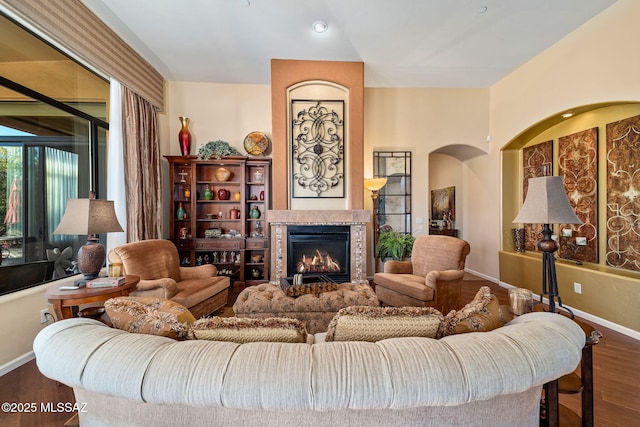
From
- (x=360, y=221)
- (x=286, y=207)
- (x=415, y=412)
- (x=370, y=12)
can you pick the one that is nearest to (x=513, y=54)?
(x=370, y=12)

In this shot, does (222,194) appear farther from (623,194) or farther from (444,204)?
(623,194)

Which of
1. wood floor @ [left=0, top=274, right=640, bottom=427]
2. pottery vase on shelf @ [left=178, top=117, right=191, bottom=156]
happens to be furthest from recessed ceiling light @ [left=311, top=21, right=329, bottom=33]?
wood floor @ [left=0, top=274, right=640, bottom=427]

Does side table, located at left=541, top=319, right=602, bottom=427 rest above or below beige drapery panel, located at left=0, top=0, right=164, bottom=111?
below

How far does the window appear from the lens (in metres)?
4.77

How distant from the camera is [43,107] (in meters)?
2.59

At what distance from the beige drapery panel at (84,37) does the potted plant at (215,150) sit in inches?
37.0

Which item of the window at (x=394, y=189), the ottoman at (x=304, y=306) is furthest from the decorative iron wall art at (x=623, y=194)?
the ottoman at (x=304, y=306)

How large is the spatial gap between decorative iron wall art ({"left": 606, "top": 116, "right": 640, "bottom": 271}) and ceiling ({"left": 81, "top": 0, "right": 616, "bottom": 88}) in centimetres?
135

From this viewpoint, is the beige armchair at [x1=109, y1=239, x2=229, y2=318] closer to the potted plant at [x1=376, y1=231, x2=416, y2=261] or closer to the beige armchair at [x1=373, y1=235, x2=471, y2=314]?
the beige armchair at [x1=373, y1=235, x2=471, y2=314]

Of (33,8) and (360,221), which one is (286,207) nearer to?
(360,221)

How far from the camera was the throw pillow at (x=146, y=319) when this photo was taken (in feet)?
3.44

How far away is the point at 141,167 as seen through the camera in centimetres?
359

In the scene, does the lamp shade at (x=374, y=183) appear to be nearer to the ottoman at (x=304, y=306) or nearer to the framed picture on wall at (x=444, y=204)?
the ottoman at (x=304, y=306)

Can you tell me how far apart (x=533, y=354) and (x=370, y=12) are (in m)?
3.28
